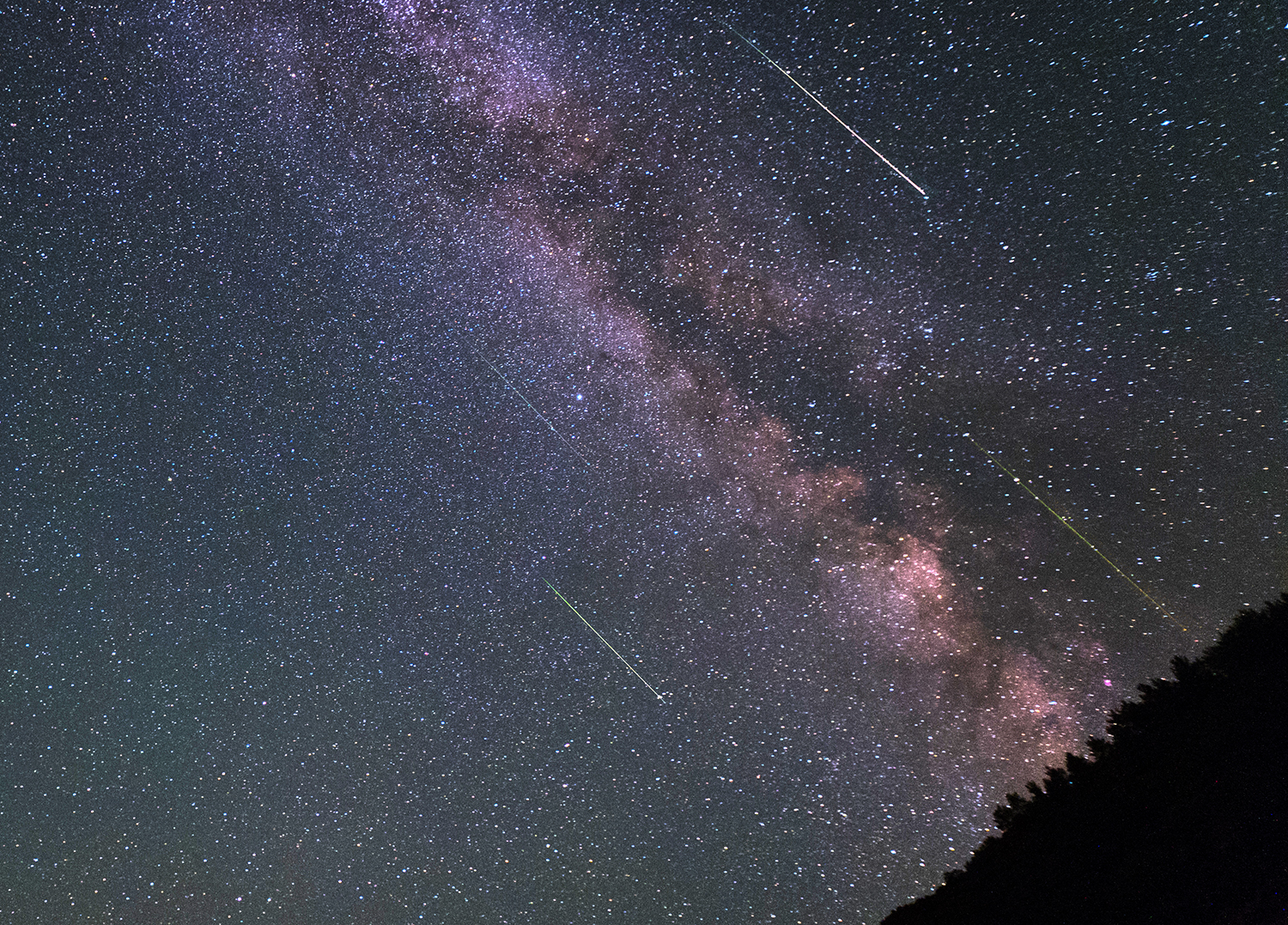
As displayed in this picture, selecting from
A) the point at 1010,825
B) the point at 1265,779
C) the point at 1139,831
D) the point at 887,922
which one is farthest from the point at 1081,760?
the point at 887,922

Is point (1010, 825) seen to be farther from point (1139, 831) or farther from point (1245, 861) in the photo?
point (1245, 861)

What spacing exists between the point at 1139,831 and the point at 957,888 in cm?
120

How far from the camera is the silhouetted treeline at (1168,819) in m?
2.45

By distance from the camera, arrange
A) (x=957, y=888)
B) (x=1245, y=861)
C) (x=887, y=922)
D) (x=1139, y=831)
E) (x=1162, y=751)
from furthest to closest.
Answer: (x=887, y=922) < (x=957, y=888) < (x=1162, y=751) < (x=1139, y=831) < (x=1245, y=861)

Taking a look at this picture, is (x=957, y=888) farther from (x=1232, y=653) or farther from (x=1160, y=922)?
(x=1232, y=653)

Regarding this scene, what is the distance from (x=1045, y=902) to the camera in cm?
293

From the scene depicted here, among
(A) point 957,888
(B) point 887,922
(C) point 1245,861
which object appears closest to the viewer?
(C) point 1245,861

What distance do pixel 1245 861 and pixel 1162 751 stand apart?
0.81 m

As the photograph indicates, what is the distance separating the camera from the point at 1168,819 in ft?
9.22

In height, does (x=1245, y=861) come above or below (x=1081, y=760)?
below

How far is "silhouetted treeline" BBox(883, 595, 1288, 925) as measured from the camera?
8.04 feet

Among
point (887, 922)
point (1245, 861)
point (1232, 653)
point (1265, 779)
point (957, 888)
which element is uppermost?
point (1232, 653)

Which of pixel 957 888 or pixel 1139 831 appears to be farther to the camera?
pixel 957 888

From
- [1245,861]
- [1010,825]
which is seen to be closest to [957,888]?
[1010,825]
